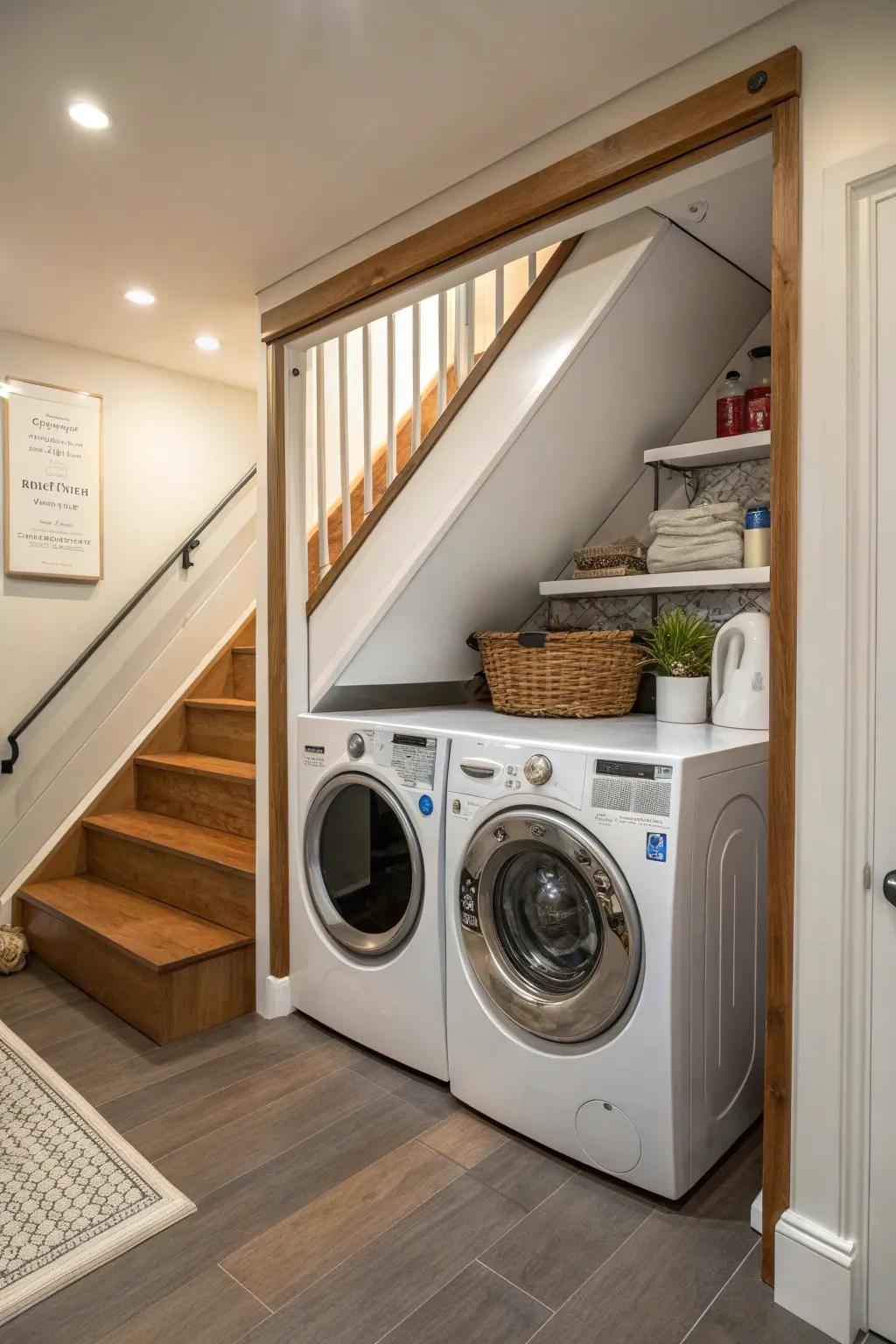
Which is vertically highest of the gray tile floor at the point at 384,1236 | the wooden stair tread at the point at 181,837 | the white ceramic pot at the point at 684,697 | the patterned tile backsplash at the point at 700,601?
the patterned tile backsplash at the point at 700,601

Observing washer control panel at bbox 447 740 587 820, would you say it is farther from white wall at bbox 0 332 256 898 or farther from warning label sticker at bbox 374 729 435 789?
white wall at bbox 0 332 256 898

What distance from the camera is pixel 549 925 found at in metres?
2.05

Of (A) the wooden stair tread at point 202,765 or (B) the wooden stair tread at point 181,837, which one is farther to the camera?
(A) the wooden stair tread at point 202,765

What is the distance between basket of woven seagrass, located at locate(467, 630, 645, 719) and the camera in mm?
2445

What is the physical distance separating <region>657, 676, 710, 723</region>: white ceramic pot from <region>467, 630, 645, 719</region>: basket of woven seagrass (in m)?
0.20

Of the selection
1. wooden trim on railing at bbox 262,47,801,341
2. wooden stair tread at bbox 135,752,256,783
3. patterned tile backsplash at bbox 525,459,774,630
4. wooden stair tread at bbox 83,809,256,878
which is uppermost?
wooden trim on railing at bbox 262,47,801,341

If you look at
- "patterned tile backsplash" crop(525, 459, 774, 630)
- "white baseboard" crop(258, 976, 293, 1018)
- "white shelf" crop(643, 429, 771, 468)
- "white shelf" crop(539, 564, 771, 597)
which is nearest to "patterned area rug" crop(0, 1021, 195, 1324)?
"white baseboard" crop(258, 976, 293, 1018)

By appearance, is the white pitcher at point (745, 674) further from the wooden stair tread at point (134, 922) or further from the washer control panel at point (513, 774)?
the wooden stair tread at point (134, 922)

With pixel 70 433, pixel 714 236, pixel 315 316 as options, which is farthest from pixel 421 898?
pixel 70 433

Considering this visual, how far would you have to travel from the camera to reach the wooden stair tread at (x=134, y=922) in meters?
2.60

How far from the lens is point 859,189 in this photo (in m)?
1.44

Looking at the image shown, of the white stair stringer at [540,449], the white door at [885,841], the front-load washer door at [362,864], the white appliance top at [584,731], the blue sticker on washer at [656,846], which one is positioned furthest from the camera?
the front-load washer door at [362,864]

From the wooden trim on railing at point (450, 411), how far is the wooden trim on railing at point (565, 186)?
22cm

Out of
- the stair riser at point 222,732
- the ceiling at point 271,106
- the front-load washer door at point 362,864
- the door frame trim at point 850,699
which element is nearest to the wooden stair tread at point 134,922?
the front-load washer door at point 362,864
